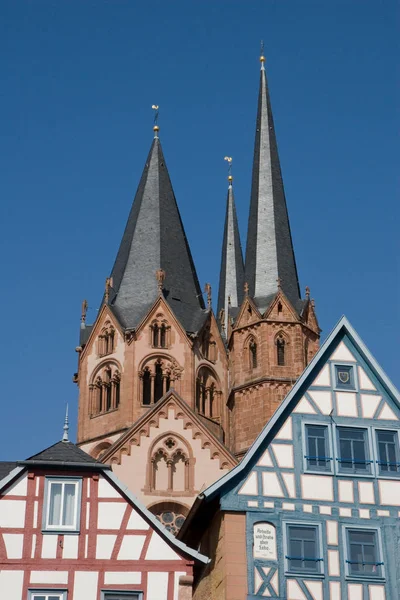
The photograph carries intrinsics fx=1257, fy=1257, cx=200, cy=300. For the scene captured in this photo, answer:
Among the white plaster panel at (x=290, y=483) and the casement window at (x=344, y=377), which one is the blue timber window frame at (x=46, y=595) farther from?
the casement window at (x=344, y=377)

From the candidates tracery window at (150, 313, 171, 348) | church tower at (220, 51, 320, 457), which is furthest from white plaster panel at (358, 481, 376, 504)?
tracery window at (150, 313, 171, 348)

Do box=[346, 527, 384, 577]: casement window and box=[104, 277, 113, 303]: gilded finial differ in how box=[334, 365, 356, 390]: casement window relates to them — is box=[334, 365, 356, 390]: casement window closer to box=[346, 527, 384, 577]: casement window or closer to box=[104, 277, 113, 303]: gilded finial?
box=[346, 527, 384, 577]: casement window

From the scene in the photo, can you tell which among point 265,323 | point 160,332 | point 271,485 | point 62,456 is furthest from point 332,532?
point 160,332

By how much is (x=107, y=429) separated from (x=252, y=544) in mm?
25108

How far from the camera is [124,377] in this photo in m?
49.0

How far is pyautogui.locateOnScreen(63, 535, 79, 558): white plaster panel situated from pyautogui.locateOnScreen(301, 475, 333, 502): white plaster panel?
453 cm

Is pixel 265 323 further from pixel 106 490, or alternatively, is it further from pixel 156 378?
pixel 106 490

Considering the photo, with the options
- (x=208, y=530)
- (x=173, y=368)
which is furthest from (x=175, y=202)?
(x=208, y=530)

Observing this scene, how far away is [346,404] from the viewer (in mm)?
25641

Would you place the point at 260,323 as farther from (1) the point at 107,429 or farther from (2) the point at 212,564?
(2) the point at 212,564

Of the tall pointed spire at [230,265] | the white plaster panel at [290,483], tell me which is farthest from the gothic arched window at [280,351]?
the white plaster panel at [290,483]

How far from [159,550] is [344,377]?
5.43m

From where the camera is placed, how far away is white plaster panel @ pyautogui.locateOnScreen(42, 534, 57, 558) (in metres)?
23.2

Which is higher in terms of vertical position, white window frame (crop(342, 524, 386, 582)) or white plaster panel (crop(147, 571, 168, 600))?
white window frame (crop(342, 524, 386, 582))
